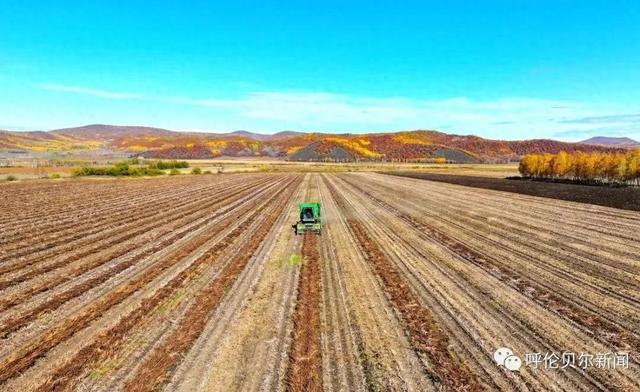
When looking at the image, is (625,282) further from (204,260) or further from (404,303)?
(204,260)

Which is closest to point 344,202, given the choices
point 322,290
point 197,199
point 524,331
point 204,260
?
point 197,199

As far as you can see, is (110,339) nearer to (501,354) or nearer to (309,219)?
(501,354)

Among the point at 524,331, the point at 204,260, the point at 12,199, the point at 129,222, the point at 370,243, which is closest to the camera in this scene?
the point at 524,331

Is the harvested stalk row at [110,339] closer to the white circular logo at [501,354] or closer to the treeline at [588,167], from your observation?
the white circular logo at [501,354]

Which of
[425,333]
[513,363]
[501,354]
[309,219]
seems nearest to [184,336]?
Answer: [425,333]

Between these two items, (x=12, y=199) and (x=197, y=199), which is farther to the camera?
(x=197, y=199)

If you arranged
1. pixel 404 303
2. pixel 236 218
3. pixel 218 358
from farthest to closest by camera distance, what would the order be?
pixel 236 218, pixel 404 303, pixel 218 358

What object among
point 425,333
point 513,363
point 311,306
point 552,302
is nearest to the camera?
point 513,363
